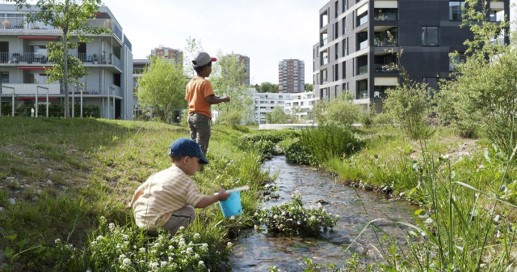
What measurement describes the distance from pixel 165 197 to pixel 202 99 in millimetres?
3344

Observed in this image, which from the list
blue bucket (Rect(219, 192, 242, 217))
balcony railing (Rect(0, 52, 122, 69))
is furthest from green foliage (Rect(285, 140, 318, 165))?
balcony railing (Rect(0, 52, 122, 69))

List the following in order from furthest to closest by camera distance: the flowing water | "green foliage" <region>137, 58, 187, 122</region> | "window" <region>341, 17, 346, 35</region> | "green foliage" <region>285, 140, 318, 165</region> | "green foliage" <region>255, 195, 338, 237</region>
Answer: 1. "window" <region>341, 17, 346, 35</region>
2. "green foliage" <region>137, 58, 187, 122</region>
3. "green foliage" <region>285, 140, 318, 165</region>
4. "green foliage" <region>255, 195, 338, 237</region>
5. the flowing water

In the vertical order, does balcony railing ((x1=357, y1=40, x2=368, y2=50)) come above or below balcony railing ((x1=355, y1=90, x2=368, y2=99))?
above

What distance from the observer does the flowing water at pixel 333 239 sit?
438cm

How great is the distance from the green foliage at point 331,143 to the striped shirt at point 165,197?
8.43 metres

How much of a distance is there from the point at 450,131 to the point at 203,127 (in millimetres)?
8707

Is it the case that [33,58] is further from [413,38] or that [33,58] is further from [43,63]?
[413,38]

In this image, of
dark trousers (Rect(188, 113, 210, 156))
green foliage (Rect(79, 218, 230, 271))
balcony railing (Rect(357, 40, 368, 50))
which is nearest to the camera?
green foliage (Rect(79, 218, 230, 271))

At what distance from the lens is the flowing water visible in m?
4.38

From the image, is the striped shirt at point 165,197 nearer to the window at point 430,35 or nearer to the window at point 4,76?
the window at point 4,76

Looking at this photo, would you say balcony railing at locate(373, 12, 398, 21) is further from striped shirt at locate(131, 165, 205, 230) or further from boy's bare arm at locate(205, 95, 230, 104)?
striped shirt at locate(131, 165, 205, 230)

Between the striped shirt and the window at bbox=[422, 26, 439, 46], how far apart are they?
47370mm

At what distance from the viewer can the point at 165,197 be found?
149 inches

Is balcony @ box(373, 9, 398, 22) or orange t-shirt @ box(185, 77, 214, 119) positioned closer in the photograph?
orange t-shirt @ box(185, 77, 214, 119)
